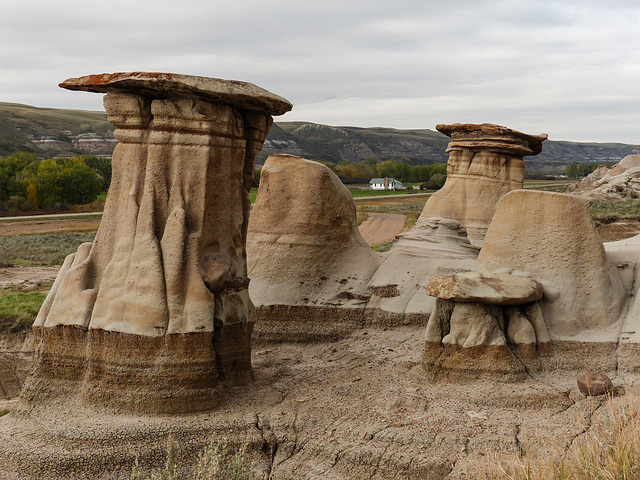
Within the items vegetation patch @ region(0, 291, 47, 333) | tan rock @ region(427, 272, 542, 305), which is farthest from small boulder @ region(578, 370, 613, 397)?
vegetation patch @ region(0, 291, 47, 333)

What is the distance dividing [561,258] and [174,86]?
5.10 meters

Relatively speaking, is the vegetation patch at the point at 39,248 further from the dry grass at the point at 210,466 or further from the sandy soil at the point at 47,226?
the dry grass at the point at 210,466

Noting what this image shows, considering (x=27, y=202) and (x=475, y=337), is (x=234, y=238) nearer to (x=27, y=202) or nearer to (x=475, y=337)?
(x=475, y=337)

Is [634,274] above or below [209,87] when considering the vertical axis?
below

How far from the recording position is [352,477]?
23.0ft

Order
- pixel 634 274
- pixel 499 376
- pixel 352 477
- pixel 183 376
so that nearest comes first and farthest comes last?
1. pixel 352 477
2. pixel 183 376
3. pixel 499 376
4. pixel 634 274

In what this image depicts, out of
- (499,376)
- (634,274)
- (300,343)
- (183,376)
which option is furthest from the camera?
(300,343)

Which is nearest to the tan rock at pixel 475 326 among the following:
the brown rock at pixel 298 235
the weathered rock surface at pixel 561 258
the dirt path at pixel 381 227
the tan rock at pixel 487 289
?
the tan rock at pixel 487 289

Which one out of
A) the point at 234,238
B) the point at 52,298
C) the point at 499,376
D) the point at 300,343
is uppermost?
the point at 234,238

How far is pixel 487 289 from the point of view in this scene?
8531 millimetres

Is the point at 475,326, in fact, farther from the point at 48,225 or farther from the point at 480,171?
the point at 48,225

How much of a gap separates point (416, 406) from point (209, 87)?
13.4ft

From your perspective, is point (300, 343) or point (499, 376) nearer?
point (499, 376)

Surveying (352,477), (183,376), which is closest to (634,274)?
(352,477)
